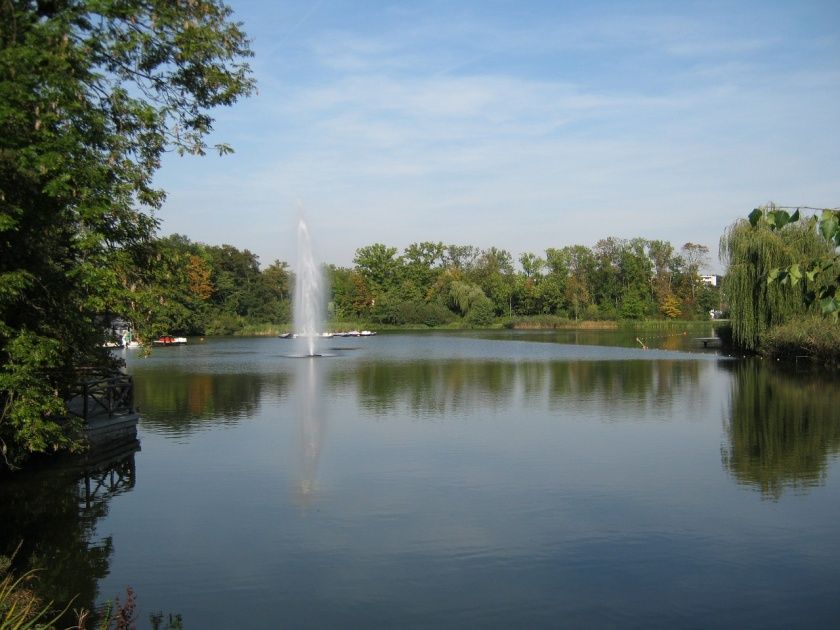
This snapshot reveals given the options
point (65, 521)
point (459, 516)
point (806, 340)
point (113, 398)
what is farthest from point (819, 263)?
point (806, 340)

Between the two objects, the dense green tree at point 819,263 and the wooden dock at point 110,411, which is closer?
the dense green tree at point 819,263

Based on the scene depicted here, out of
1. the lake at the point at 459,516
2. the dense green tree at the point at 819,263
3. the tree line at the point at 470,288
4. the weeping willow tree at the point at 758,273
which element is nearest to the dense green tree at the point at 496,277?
the tree line at the point at 470,288

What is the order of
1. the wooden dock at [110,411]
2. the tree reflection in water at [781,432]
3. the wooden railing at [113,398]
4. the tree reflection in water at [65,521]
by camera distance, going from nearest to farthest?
1. the tree reflection in water at [65,521]
2. the tree reflection in water at [781,432]
3. the wooden dock at [110,411]
4. the wooden railing at [113,398]

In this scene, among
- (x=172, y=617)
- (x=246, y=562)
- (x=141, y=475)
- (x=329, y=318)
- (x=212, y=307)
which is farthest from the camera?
(x=329, y=318)

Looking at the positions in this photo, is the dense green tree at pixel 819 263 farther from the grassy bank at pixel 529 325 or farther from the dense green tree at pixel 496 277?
the dense green tree at pixel 496 277

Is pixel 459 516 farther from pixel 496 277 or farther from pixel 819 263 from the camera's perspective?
pixel 496 277

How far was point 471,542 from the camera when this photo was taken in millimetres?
10023

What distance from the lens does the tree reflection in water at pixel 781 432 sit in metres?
A: 13.6

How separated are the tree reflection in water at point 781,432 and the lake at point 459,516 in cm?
8

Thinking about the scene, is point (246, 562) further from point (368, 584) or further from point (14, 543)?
point (14, 543)

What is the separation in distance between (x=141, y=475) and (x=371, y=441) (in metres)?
5.02

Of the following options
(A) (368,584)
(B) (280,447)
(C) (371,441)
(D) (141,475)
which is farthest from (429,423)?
(A) (368,584)

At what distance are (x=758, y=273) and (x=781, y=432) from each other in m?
19.5

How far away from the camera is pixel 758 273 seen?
35.3 metres
